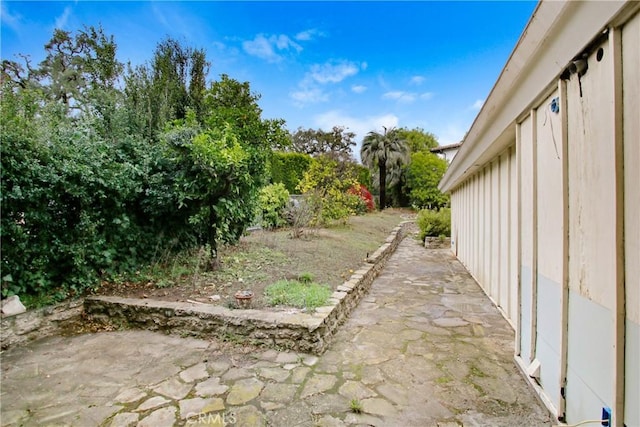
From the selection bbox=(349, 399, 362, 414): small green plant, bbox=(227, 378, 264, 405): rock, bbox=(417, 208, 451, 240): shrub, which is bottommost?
bbox=(227, 378, 264, 405): rock

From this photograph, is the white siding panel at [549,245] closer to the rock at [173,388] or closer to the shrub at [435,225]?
the rock at [173,388]

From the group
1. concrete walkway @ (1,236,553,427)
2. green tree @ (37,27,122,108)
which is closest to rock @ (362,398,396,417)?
concrete walkway @ (1,236,553,427)

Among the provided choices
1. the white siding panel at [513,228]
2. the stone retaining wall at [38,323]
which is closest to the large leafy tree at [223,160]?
the stone retaining wall at [38,323]

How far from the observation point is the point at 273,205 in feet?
34.8

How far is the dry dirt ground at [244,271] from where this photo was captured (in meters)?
4.57

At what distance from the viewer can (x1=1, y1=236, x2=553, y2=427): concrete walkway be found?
2.35 meters

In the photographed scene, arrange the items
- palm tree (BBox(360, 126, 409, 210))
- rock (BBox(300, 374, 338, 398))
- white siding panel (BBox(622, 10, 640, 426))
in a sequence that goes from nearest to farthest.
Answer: white siding panel (BBox(622, 10, 640, 426)), rock (BBox(300, 374, 338, 398)), palm tree (BBox(360, 126, 409, 210))

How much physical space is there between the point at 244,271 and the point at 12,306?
294cm

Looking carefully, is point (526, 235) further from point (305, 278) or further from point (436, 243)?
point (436, 243)

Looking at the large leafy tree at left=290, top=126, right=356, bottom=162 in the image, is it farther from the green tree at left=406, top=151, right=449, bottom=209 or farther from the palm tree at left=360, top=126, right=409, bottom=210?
the green tree at left=406, top=151, right=449, bottom=209

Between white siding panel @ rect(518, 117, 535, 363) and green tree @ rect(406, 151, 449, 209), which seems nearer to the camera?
white siding panel @ rect(518, 117, 535, 363)

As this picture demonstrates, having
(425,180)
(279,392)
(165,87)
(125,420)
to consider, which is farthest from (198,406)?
(425,180)

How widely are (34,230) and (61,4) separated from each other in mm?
6296

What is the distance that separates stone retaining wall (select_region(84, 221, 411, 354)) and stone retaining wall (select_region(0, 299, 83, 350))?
174mm
